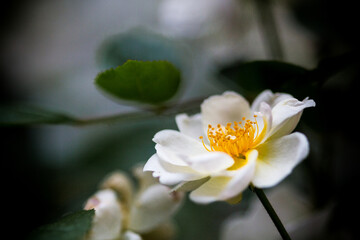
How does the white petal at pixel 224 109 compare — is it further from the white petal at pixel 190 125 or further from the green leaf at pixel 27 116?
the green leaf at pixel 27 116

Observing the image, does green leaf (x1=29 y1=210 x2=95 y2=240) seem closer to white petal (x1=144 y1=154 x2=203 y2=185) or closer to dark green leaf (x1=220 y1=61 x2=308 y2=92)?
white petal (x1=144 y1=154 x2=203 y2=185)

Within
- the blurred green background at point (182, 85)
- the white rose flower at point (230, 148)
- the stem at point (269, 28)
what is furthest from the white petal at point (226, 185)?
the stem at point (269, 28)

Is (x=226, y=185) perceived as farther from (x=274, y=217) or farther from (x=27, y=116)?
(x=27, y=116)

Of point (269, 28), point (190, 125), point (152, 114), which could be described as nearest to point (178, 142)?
point (190, 125)

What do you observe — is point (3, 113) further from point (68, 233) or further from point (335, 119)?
point (335, 119)

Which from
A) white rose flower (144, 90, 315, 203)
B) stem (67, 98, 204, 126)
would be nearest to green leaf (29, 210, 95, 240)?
white rose flower (144, 90, 315, 203)

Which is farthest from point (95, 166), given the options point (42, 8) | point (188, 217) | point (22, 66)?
point (42, 8)

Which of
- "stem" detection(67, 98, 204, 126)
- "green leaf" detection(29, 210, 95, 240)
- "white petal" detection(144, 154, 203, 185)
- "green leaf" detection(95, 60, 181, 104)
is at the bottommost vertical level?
"stem" detection(67, 98, 204, 126)
